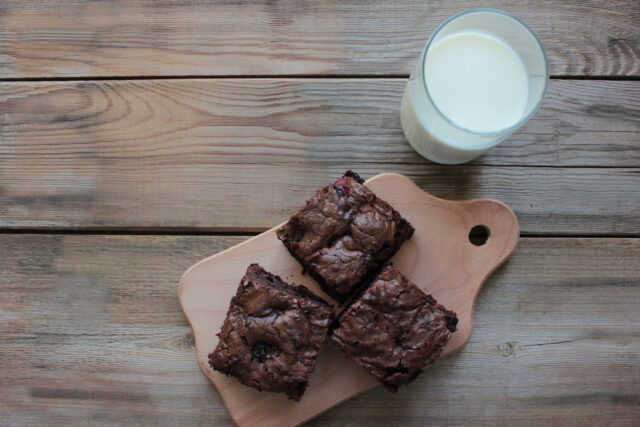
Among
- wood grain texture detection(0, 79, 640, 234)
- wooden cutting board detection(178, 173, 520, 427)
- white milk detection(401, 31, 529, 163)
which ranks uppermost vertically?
white milk detection(401, 31, 529, 163)

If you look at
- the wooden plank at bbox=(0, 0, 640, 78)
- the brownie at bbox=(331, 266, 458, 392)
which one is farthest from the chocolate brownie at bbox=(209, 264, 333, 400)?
the wooden plank at bbox=(0, 0, 640, 78)

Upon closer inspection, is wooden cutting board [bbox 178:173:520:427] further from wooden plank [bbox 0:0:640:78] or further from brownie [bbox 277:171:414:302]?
wooden plank [bbox 0:0:640:78]

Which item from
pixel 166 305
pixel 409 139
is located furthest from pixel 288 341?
pixel 409 139

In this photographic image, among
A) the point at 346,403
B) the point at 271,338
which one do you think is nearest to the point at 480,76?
the point at 271,338

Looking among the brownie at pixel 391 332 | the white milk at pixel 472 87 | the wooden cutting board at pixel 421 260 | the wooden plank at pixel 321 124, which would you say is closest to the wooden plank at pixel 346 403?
the wooden cutting board at pixel 421 260

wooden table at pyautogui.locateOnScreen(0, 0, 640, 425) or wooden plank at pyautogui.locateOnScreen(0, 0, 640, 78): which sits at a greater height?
wooden plank at pyautogui.locateOnScreen(0, 0, 640, 78)

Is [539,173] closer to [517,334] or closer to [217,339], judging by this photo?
[517,334]
